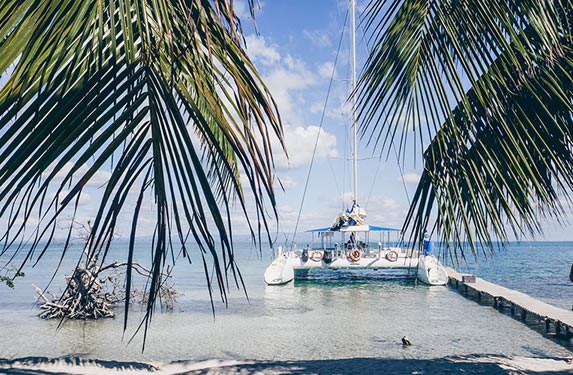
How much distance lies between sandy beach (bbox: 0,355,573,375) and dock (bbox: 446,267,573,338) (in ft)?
18.1

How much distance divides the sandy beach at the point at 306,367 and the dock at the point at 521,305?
5505 millimetres

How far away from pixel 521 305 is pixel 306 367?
456 inches

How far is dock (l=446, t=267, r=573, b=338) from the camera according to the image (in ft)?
52.1

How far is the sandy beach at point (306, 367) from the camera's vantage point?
9.82 m

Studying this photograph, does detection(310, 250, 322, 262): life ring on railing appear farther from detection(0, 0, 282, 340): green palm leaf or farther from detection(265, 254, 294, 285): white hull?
detection(0, 0, 282, 340): green palm leaf

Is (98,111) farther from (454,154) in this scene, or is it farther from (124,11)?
(454,154)

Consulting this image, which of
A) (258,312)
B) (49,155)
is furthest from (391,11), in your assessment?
(258,312)

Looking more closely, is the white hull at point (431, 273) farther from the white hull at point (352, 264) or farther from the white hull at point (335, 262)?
the white hull at point (335, 262)

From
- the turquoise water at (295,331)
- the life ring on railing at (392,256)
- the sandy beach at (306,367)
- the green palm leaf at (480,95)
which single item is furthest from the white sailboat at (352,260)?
the green palm leaf at (480,95)

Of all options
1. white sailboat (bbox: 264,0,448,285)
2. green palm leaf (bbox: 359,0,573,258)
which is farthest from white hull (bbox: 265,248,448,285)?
green palm leaf (bbox: 359,0,573,258)

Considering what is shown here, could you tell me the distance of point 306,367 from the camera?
11.1 meters

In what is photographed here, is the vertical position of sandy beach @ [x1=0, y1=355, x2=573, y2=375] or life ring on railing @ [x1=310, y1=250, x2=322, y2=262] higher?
life ring on railing @ [x1=310, y1=250, x2=322, y2=262]

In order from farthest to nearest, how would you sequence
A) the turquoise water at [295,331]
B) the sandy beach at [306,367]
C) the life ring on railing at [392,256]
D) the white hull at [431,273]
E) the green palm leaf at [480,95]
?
the white hull at [431,273] < the life ring on railing at [392,256] < the turquoise water at [295,331] < the sandy beach at [306,367] < the green palm leaf at [480,95]

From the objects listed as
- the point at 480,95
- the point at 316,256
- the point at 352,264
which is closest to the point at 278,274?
the point at 316,256
